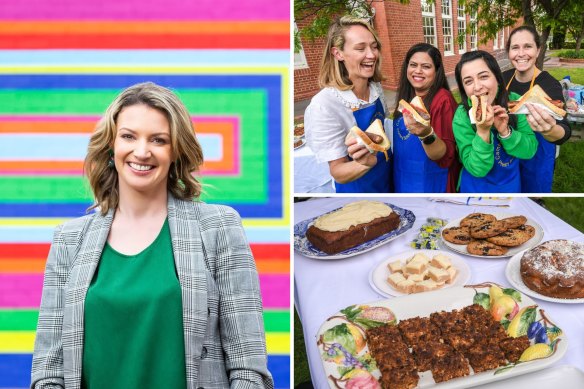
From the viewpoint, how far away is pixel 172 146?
1225 millimetres

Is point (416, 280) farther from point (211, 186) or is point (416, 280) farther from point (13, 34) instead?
point (13, 34)

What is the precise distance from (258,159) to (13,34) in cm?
101

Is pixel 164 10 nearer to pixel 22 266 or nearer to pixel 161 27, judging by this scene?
pixel 161 27

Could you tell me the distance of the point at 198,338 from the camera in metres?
1.17

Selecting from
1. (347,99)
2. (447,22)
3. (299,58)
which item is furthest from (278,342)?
(447,22)

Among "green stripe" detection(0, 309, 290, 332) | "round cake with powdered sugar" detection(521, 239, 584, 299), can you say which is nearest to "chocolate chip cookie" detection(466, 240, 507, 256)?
"round cake with powdered sugar" detection(521, 239, 584, 299)

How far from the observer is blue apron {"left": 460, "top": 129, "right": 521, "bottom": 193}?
157cm

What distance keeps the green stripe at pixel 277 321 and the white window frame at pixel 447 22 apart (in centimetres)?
108

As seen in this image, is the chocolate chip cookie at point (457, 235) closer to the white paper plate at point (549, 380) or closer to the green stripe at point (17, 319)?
the white paper plate at point (549, 380)

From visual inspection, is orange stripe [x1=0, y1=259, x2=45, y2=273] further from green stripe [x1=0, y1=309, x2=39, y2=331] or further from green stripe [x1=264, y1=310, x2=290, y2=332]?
green stripe [x1=264, y1=310, x2=290, y2=332]

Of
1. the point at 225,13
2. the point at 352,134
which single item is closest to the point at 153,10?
the point at 225,13

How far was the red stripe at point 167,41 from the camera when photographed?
180cm

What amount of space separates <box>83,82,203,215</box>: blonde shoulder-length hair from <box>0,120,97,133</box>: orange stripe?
626 mm

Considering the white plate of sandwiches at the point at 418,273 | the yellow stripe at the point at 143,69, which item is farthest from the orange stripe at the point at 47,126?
the white plate of sandwiches at the point at 418,273
